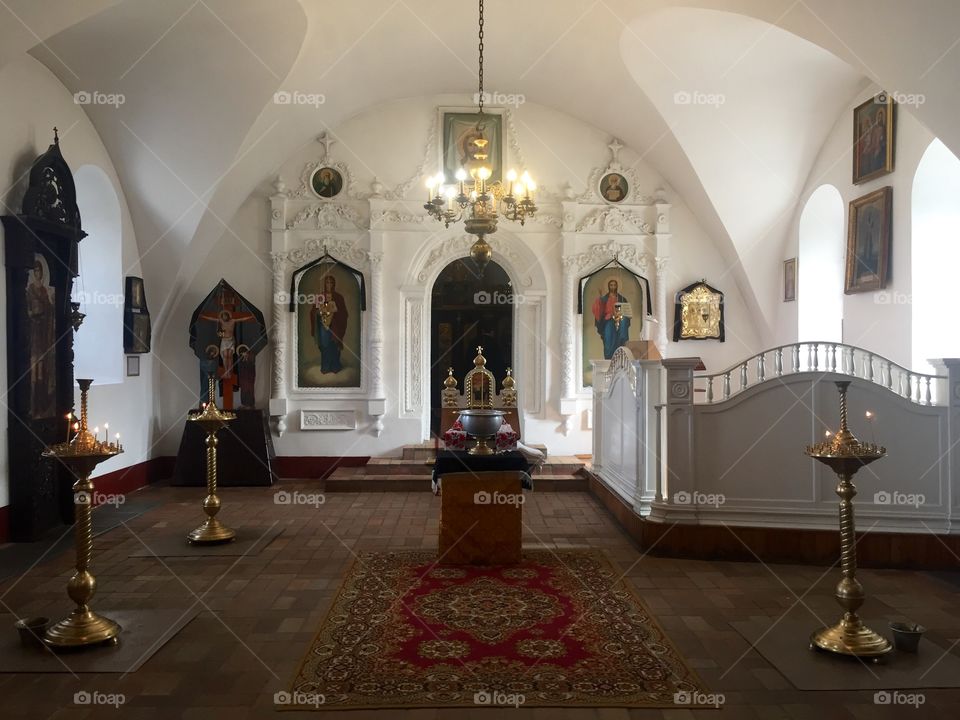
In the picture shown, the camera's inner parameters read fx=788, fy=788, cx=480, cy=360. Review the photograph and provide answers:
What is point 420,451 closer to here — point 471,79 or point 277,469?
point 277,469

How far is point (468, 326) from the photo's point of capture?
11.8 meters

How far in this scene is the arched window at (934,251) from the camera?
7.02 meters

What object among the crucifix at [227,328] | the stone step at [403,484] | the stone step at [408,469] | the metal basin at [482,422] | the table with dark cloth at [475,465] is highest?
the crucifix at [227,328]

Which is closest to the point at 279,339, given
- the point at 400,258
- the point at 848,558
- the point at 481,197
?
the point at 400,258

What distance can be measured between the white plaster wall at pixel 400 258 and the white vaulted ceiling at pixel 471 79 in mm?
203

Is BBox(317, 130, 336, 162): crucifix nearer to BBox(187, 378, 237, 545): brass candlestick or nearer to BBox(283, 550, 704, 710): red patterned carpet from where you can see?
BBox(187, 378, 237, 545): brass candlestick

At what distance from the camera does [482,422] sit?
238 inches

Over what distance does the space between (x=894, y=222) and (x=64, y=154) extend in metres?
7.79

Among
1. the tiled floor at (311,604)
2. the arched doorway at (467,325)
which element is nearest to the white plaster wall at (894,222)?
the tiled floor at (311,604)

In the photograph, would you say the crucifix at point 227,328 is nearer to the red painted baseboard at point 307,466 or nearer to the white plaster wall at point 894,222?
the red painted baseboard at point 307,466

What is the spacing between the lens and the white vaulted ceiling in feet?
20.8

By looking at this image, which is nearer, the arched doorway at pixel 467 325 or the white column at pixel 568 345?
the white column at pixel 568 345

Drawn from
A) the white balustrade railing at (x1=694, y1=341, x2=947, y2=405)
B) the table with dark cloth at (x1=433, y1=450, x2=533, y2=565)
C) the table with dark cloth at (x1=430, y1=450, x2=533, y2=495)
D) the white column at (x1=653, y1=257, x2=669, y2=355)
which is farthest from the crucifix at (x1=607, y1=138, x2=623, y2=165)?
the table with dark cloth at (x1=433, y1=450, x2=533, y2=565)

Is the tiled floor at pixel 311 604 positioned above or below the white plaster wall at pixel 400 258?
below
